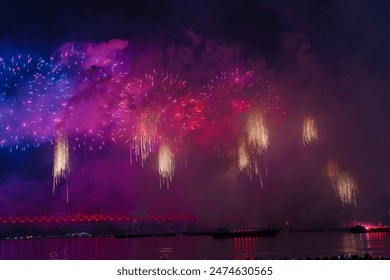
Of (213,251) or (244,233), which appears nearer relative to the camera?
(213,251)

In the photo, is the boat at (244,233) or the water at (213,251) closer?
the water at (213,251)

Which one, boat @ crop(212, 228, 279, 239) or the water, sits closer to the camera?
the water
